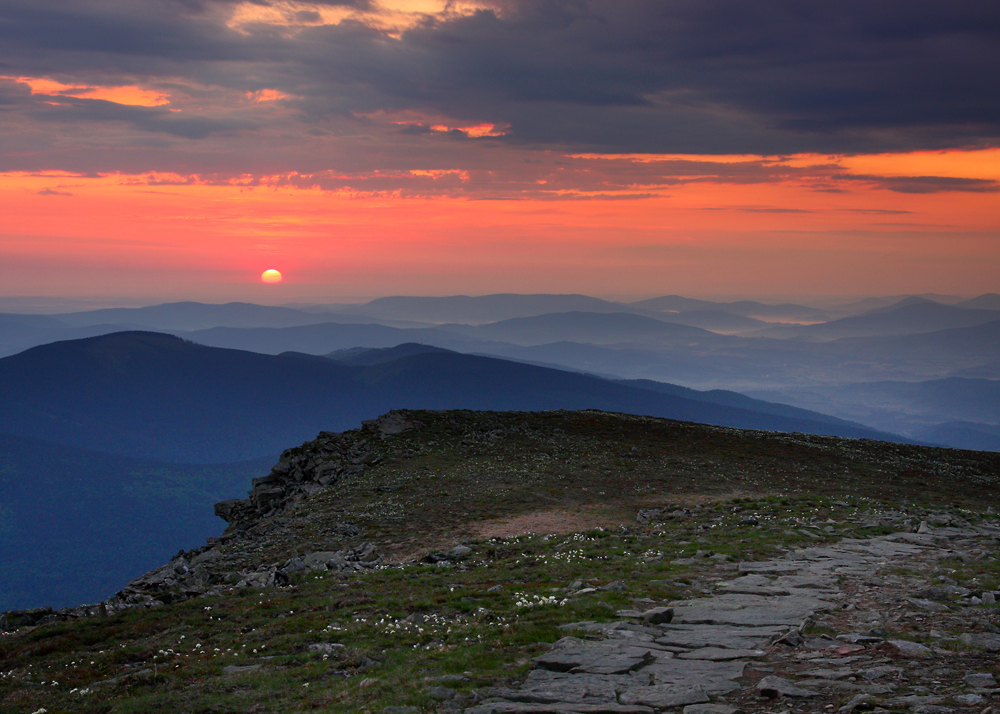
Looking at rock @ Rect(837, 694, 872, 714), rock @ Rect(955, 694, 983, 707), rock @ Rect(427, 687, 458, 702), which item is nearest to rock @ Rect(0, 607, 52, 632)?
rock @ Rect(427, 687, 458, 702)

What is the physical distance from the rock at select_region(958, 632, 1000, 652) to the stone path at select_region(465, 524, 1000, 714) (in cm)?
5

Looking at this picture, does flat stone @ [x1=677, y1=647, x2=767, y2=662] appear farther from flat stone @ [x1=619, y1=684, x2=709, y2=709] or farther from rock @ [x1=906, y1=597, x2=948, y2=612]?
rock @ [x1=906, y1=597, x2=948, y2=612]

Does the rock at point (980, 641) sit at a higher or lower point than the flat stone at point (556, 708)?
higher

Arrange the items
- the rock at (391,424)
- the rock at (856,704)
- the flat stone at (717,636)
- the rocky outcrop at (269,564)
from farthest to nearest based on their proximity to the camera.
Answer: the rock at (391,424)
the rocky outcrop at (269,564)
the flat stone at (717,636)
the rock at (856,704)

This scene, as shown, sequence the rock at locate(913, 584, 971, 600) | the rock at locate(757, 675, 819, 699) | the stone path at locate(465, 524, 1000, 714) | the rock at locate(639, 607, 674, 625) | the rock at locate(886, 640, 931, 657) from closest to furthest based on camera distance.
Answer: the stone path at locate(465, 524, 1000, 714)
the rock at locate(757, 675, 819, 699)
the rock at locate(886, 640, 931, 657)
the rock at locate(639, 607, 674, 625)
the rock at locate(913, 584, 971, 600)

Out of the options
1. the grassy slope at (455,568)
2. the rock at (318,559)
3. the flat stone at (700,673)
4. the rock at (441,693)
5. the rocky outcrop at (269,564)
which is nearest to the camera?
the flat stone at (700,673)

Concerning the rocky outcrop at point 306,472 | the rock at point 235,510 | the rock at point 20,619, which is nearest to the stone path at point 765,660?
the rock at point 20,619

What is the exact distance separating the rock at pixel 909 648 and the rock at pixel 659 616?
5.23 metres

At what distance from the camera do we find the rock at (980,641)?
1432 cm

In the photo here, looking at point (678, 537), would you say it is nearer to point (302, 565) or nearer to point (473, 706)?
point (302, 565)

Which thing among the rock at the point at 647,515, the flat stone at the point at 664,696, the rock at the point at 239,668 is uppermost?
the flat stone at the point at 664,696

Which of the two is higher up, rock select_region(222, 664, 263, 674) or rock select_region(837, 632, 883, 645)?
rock select_region(837, 632, 883, 645)

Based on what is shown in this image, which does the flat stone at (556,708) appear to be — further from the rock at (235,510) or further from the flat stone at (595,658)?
the rock at (235,510)

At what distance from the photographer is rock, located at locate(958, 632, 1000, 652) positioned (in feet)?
47.0
